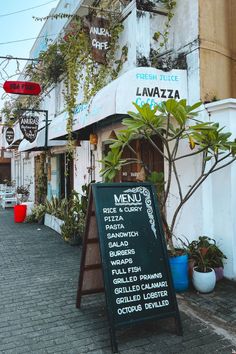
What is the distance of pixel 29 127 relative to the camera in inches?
495

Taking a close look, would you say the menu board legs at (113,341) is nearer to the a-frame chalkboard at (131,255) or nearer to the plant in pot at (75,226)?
the a-frame chalkboard at (131,255)

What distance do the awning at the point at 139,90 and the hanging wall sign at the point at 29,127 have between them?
23.5 ft

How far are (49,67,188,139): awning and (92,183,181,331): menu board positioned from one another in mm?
1559

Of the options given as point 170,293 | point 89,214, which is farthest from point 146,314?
point 89,214

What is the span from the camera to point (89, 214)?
418cm

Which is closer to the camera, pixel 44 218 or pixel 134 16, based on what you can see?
pixel 134 16

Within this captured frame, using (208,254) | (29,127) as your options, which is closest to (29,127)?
(29,127)

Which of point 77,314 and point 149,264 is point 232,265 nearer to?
point 149,264

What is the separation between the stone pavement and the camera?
340 centimetres

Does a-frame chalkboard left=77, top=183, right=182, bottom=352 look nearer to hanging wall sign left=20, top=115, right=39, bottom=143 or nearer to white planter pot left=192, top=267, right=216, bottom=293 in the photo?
white planter pot left=192, top=267, right=216, bottom=293

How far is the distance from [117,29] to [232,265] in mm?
4839

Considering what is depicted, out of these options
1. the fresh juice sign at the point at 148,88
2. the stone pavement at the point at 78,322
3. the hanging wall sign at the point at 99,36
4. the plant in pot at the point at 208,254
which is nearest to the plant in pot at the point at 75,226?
the stone pavement at the point at 78,322

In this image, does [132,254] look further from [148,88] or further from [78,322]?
[148,88]

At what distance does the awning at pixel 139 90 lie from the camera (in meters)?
4.96
